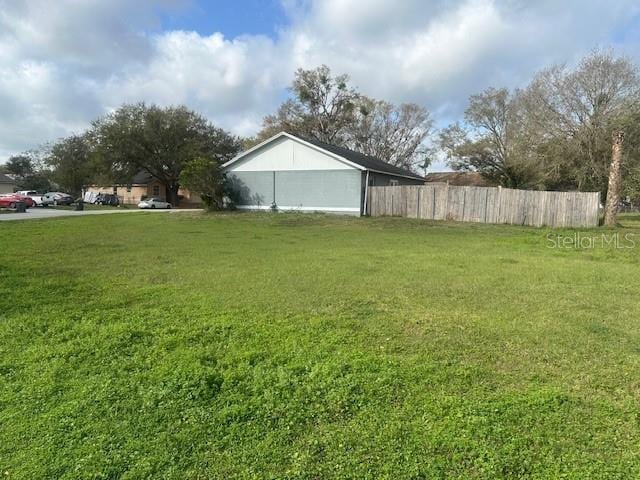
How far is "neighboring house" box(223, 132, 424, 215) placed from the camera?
22.8m

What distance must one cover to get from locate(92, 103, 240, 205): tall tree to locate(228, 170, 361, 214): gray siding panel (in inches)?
577

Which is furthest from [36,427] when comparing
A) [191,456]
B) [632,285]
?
[632,285]

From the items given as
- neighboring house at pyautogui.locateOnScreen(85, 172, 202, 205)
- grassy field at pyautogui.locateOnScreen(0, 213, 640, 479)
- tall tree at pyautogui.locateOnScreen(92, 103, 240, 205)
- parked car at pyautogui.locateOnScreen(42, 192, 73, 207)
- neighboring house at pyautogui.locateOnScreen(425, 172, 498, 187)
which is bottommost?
grassy field at pyautogui.locateOnScreen(0, 213, 640, 479)

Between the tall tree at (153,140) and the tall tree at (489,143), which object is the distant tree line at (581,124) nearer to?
the tall tree at (489,143)

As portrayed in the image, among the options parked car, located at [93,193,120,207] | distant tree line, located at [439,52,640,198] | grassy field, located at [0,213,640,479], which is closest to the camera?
grassy field, located at [0,213,640,479]

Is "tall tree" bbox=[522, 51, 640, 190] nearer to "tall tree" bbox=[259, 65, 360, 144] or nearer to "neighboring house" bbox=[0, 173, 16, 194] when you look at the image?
"tall tree" bbox=[259, 65, 360, 144]

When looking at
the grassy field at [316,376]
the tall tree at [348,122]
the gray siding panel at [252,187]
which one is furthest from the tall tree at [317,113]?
the grassy field at [316,376]

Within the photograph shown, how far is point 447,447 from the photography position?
246 centimetres

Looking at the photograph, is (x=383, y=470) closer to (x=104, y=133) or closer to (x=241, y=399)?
(x=241, y=399)

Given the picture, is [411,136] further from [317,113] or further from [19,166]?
[19,166]

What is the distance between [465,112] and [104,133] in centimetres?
3241

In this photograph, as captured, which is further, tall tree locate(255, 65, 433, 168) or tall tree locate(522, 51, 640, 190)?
tall tree locate(255, 65, 433, 168)

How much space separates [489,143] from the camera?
120ft

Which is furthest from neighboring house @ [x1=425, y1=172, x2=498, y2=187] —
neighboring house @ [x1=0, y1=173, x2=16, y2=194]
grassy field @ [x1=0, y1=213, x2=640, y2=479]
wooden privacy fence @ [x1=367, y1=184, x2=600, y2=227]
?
neighboring house @ [x1=0, y1=173, x2=16, y2=194]
